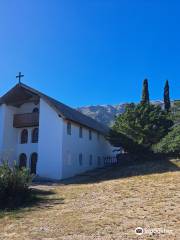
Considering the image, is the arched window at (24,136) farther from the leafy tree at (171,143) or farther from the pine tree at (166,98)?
the pine tree at (166,98)

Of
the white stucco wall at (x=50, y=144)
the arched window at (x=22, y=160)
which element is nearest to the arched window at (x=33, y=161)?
the arched window at (x=22, y=160)

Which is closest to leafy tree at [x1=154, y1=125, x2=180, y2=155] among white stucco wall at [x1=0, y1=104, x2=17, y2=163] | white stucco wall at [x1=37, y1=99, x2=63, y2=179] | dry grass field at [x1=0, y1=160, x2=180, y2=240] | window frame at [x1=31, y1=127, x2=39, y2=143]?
white stucco wall at [x1=37, y1=99, x2=63, y2=179]

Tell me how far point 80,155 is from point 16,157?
678 centimetres

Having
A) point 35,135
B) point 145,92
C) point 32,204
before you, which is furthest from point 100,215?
point 145,92

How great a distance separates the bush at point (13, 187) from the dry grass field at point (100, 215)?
1086 mm

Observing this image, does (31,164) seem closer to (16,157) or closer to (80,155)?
(16,157)

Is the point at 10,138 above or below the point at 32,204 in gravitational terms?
above

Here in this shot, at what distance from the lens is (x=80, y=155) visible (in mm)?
35906

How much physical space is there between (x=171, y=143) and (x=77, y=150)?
9.72 m

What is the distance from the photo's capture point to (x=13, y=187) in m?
17.8

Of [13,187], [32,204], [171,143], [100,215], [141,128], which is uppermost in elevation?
[141,128]

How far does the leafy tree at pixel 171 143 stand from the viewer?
31359mm

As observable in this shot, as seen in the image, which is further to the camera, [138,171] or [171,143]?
[171,143]

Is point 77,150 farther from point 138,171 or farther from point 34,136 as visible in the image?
point 138,171
